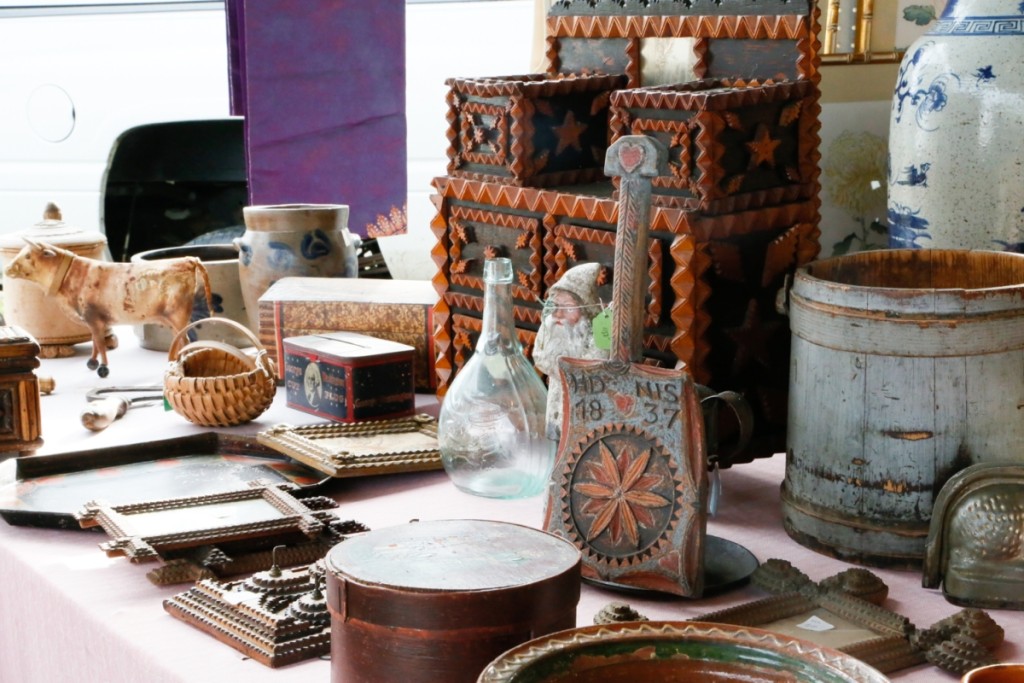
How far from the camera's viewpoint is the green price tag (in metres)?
1.43

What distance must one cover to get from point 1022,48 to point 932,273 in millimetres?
294

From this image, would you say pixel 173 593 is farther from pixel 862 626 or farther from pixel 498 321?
pixel 862 626

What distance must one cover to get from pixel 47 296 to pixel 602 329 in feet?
3.67

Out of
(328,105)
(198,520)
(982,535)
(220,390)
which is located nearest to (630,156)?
(982,535)

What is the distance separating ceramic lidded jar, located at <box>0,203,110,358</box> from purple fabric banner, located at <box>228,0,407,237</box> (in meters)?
0.55

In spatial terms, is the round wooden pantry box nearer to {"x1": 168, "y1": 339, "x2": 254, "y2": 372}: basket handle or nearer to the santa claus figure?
the santa claus figure

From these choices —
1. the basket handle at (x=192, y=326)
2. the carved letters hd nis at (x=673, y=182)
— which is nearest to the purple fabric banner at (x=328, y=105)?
the basket handle at (x=192, y=326)

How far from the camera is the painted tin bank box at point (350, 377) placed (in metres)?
1.73

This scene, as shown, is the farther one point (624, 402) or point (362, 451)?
point (362, 451)

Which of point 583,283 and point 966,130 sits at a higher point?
point 966,130

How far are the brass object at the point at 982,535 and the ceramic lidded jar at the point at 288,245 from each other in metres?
1.22

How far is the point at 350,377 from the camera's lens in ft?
5.66

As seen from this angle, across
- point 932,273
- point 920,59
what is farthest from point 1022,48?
point 932,273

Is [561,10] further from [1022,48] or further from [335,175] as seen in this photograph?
[335,175]
